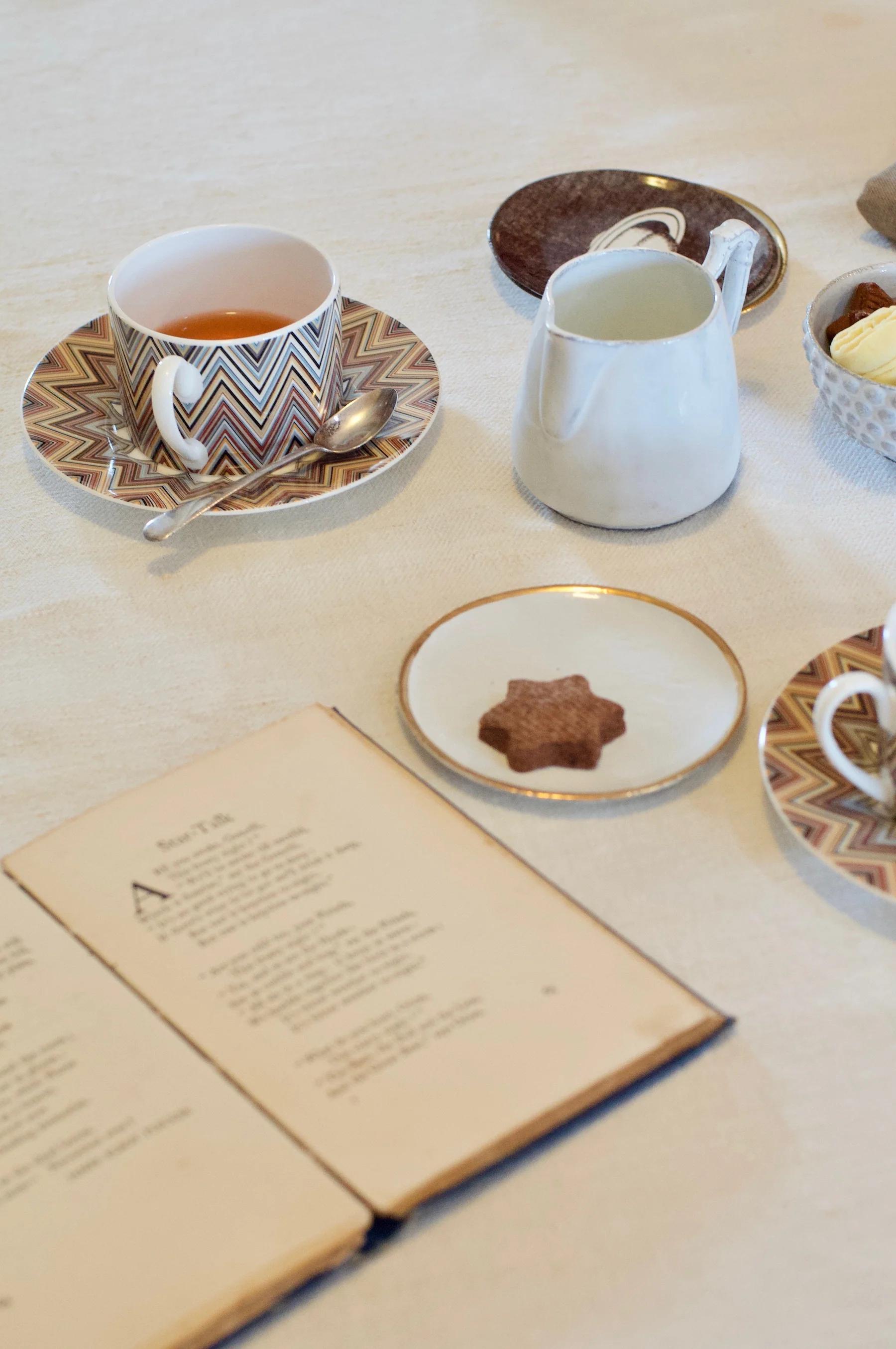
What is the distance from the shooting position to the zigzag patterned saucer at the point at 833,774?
47cm

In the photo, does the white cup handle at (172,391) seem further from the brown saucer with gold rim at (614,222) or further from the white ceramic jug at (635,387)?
the brown saucer with gold rim at (614,222)

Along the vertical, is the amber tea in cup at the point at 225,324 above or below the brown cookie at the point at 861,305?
below

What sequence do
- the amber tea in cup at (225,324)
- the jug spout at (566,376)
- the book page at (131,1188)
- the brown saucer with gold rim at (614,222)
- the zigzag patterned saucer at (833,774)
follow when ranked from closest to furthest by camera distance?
the book page at (131,1188) < the zigzag patterned saucer at (833,774) < the jug spout at (566,376) < the amber tea in cup at (225,324) < the brown saucer with gold rim at (614,222)

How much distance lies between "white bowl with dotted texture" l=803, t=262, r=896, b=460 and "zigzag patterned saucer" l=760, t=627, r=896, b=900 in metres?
0.14

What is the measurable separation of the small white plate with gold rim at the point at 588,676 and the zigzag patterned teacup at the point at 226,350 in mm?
162

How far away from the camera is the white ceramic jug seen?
58cm

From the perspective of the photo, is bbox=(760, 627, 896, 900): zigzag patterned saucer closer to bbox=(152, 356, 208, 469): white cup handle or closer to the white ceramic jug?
the white ceramic jug

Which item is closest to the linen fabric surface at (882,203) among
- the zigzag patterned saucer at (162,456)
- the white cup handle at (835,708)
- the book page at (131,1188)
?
the zigzag patterned saucer at (162,456)

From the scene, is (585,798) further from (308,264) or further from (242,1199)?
(308,264)

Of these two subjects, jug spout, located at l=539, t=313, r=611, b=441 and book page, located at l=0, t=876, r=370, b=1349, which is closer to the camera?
book page, located at l=0, t=876, r=370, b=1349


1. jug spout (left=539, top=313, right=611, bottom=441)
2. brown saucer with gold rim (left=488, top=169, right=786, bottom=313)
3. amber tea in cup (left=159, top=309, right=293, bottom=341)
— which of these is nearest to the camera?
jug spout (left=539, top=313, right=611, bottom=441)

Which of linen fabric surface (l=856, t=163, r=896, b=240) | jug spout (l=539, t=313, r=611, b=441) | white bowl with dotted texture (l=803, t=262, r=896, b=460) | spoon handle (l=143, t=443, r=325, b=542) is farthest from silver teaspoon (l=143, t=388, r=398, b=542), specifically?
linen fabric surface (l=856, t=163, r=896, b=240)

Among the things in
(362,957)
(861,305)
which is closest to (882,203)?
(861,305)

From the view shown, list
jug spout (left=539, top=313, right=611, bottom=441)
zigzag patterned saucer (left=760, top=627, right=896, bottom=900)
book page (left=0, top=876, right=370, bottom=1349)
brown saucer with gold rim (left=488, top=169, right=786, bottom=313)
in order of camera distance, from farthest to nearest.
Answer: brown saucer with gold rim (left=488, top=169, right=786, bottom=313)
jug spout (left=539, top=313, right=611, bottom=441)
zigzag patterned saucer (left=760, top=627, right=896, bottom=900)
book page (left=0, top=876, right=370, bottom=1349)
